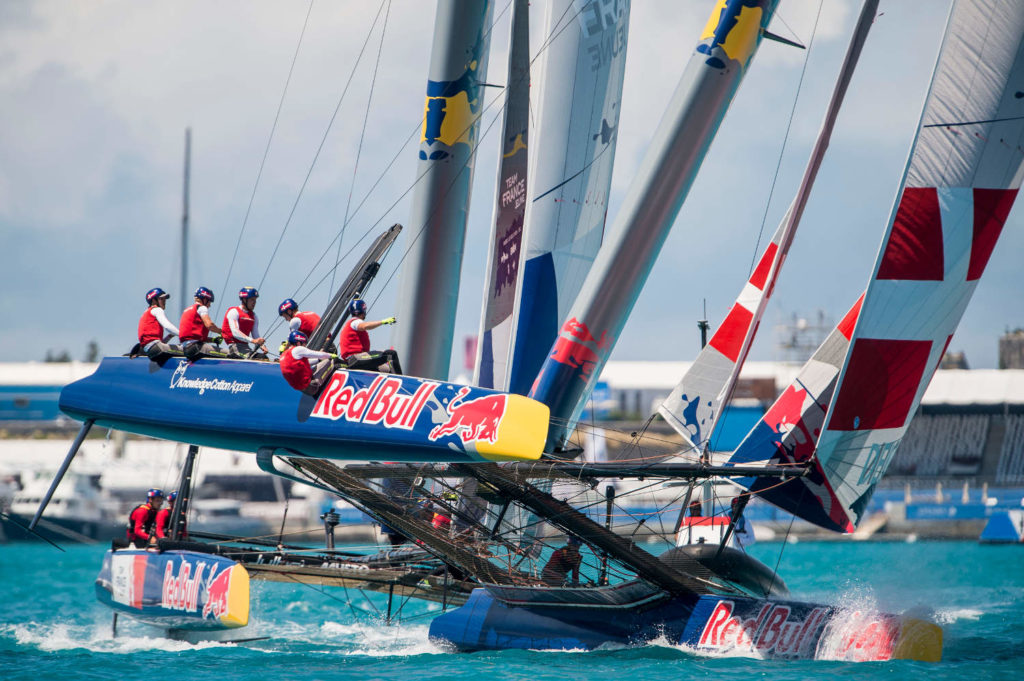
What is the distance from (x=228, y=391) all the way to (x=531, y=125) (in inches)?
209

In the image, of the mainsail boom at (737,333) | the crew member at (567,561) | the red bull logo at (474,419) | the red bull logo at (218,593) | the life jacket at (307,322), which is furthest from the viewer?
the life jacket at (307,322)

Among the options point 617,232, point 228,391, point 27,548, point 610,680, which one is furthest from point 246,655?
point 27,548

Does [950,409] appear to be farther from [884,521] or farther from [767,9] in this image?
[767,9]

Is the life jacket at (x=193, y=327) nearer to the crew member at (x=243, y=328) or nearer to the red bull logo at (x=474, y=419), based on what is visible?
the crew member at (x=243, y=328)

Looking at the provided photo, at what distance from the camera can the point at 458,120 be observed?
1384cm

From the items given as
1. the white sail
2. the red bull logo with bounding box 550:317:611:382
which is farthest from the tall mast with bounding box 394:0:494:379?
the red bull logo with bounding box 550:317:611:382

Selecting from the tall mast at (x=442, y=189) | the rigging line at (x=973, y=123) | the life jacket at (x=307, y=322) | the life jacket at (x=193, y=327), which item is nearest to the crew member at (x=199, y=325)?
the life jacket at (x=193, y=327)

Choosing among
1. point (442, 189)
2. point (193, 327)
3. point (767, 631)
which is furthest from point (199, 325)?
point (767, 631)

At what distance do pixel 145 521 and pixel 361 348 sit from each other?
468 centimetres

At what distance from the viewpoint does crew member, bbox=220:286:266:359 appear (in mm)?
12625

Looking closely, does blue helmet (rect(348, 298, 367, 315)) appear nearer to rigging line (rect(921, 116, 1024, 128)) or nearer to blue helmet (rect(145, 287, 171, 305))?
blue helmet (rect(145, 287, 171, 305))

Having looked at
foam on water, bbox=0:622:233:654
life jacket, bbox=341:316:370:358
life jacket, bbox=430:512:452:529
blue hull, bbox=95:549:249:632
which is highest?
life jacket, bbox=341:316:370:358

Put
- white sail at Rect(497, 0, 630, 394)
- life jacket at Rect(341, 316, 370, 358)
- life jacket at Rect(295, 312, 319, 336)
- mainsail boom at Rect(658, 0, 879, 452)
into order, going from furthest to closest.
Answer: white sail at Rect(497, 0, 630, 394) < life jacket at Rect(295, 312, 319, 336) < life jacket at Rect(341, 316, 370, 358) < mainsail boom at Rect(658, 0, 879, 452)

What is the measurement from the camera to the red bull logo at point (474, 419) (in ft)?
33.8
